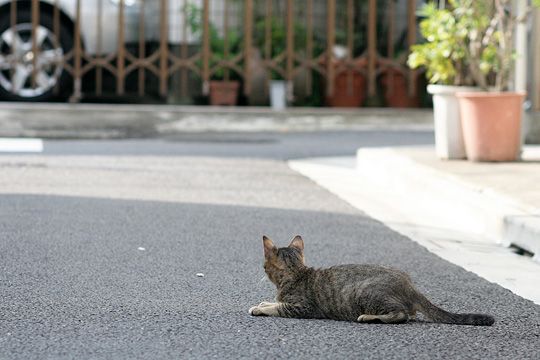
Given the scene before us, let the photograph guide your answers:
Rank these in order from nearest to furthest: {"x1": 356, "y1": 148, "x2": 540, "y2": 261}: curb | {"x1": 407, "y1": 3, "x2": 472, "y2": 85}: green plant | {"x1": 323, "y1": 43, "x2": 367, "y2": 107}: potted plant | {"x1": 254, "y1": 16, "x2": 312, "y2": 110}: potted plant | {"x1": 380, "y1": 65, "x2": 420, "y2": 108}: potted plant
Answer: {"x1": 356, "y1": 148, "x2": 540, "y2": 261}: curb < {"x1": 407, "y1": 3, "x2": 472, "y2": 85}: green plant < {"x1": 254, "y1": 16, "x2": 312, "y2": 110}: potted plant < {"x1": 323, "y1": 43, "x2": 367, "y2": 107}: potted plant < {"x1": 380, "y1": 65, "x2": 420, "y2": 108}: potted plant

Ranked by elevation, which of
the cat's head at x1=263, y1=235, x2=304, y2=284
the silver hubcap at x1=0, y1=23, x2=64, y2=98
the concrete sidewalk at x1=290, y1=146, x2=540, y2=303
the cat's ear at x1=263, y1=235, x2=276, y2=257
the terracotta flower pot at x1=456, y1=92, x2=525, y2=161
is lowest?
the concrete sidewalk at x1=290, y1=146, x2=540, y2=303

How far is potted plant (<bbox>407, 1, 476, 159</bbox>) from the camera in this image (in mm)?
10633

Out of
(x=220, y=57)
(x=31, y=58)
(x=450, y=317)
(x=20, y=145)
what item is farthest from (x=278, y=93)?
(x=450, y=317)

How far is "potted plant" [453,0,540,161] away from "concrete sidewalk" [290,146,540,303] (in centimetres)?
18

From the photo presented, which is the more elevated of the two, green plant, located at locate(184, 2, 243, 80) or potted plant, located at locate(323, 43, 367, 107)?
green plant, located at locate(184, 2, 243, 80)

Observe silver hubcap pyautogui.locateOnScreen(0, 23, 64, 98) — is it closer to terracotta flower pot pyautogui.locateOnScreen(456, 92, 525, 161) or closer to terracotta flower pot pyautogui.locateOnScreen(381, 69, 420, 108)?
terracotta flower pot pyautogui.locateOnScreen(381, 69, 420, 108)

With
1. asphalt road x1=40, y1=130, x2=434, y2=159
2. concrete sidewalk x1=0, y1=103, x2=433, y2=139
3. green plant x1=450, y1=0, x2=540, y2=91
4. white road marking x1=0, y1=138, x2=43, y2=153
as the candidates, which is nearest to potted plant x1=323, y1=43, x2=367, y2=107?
concrete sidewalk x1=0, y1=103, x2=433, y2=139

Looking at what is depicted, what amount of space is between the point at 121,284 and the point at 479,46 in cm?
595

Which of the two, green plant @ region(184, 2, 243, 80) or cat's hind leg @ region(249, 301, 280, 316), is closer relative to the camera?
cat's hind leg @ region(249, 301, 280, 316)

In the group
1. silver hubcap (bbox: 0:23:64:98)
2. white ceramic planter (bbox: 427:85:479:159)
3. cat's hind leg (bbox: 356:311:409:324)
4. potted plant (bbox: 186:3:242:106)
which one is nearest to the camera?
cat's hind leg (bbox: 356:311:409:324)

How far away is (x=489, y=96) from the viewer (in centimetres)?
1007

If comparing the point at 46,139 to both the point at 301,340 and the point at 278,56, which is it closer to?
the point at 278,56

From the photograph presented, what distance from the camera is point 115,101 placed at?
53.9 feet

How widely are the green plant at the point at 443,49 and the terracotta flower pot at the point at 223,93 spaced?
5186 millimetres
